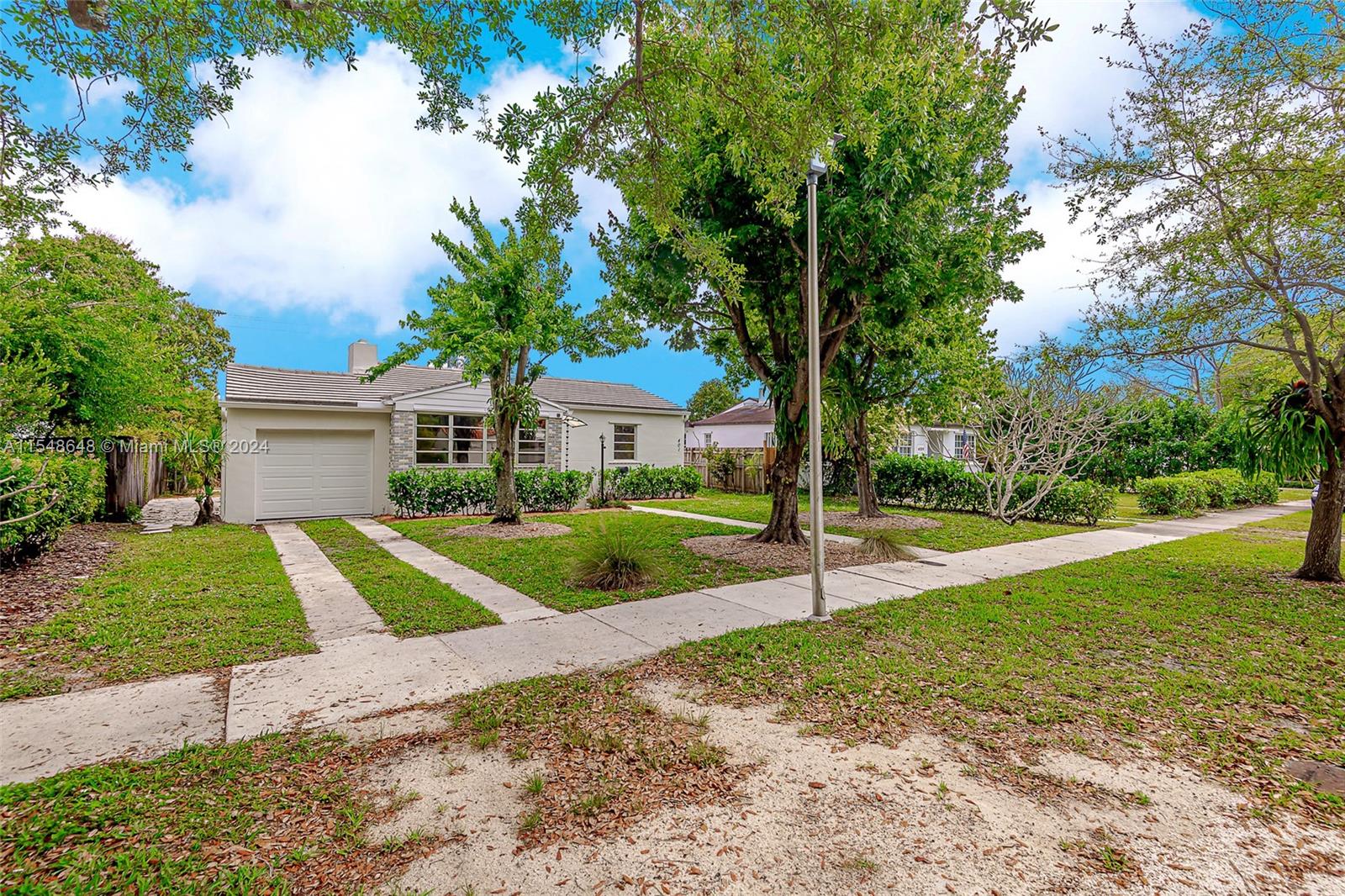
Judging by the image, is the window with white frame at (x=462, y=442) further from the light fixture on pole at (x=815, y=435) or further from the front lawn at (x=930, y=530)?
the light fixture on pole at (x=815, y=435)

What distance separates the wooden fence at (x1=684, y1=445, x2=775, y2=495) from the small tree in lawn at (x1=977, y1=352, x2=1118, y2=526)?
25.2ft

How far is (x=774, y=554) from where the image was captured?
874 cm

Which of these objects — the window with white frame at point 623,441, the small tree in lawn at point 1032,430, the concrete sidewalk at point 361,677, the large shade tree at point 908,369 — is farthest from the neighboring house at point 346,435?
the small tree in lawn at point 1032,430

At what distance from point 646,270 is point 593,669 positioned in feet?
20.0

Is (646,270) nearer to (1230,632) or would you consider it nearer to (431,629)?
→ (431,629)

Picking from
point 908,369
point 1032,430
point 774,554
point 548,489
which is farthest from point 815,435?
point 548,489

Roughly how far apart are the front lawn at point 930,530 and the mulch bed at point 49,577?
10407mm

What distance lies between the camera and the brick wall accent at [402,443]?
555 inches

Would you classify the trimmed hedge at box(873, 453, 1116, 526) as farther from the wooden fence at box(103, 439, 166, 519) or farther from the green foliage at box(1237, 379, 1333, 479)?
the wooden fence at box(103, 439, 166, 519)

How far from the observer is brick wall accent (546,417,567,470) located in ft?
54.0

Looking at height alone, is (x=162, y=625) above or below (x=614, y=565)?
below

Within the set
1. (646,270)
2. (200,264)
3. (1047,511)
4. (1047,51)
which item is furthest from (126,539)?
(1047,511)

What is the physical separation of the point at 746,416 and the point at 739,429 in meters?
0.76

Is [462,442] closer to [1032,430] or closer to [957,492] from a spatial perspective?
[957,492]
